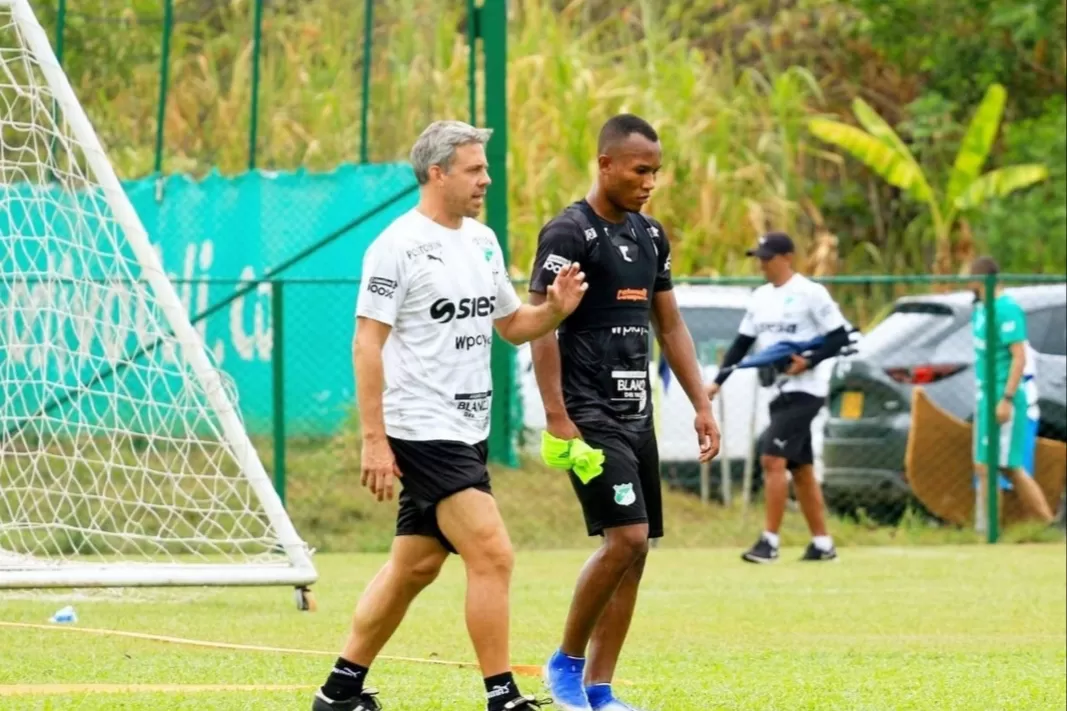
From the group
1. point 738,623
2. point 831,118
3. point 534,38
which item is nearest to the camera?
point 738,623

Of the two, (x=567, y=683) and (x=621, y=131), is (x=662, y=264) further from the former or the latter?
(x=567, y=683)

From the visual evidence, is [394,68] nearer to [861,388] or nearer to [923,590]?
[861,388]

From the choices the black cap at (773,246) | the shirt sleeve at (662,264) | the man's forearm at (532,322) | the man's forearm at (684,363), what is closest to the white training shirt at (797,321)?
the black cap at (773,246)

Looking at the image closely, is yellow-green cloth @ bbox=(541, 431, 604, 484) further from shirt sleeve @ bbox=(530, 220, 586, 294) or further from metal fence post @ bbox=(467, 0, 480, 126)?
metal fence post @ bbox=(467, 0, 480, 126)

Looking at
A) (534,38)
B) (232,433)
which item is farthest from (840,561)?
(534,38)

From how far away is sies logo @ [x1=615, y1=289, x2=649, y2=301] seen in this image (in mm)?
7352

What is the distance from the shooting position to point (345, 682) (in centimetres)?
686

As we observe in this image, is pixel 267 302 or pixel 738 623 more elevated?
pixel 267 302

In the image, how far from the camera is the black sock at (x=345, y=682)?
22.5 feet

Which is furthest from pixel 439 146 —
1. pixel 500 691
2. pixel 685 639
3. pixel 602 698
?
pixel 685 639

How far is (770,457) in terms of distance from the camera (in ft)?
46.0

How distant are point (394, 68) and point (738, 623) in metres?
9.76

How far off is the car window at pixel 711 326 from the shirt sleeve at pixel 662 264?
928 cm

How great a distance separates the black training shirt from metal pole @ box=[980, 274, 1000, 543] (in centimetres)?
936
